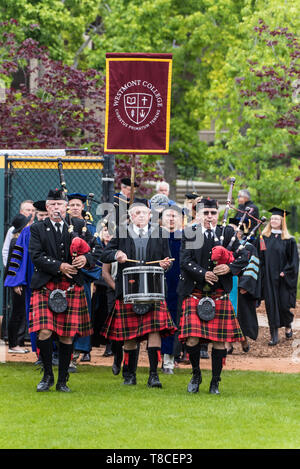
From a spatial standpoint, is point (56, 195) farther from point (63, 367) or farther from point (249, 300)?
point (249, 300)

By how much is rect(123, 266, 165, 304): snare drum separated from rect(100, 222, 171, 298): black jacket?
0.23 m

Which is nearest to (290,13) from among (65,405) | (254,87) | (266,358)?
(254,87)

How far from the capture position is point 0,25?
830 inches

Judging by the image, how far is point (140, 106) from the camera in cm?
1073

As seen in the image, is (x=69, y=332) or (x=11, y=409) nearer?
(x=11, y=409)

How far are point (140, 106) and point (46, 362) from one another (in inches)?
133

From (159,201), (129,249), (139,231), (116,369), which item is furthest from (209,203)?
(116,369)

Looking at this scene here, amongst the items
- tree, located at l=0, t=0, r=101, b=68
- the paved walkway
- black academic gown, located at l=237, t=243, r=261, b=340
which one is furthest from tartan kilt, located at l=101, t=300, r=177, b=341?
tree, located at l=0, t=0, r=101, b=68

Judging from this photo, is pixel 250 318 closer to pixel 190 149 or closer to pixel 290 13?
pixel 290 13

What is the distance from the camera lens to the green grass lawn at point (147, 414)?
670cm

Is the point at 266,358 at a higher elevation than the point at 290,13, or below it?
below

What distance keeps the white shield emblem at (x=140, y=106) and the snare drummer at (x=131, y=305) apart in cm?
180

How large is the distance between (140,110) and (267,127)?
7248 mm

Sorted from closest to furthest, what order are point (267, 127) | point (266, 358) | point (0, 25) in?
point (266, 358)
point (267, 127)
point (0, 25)
